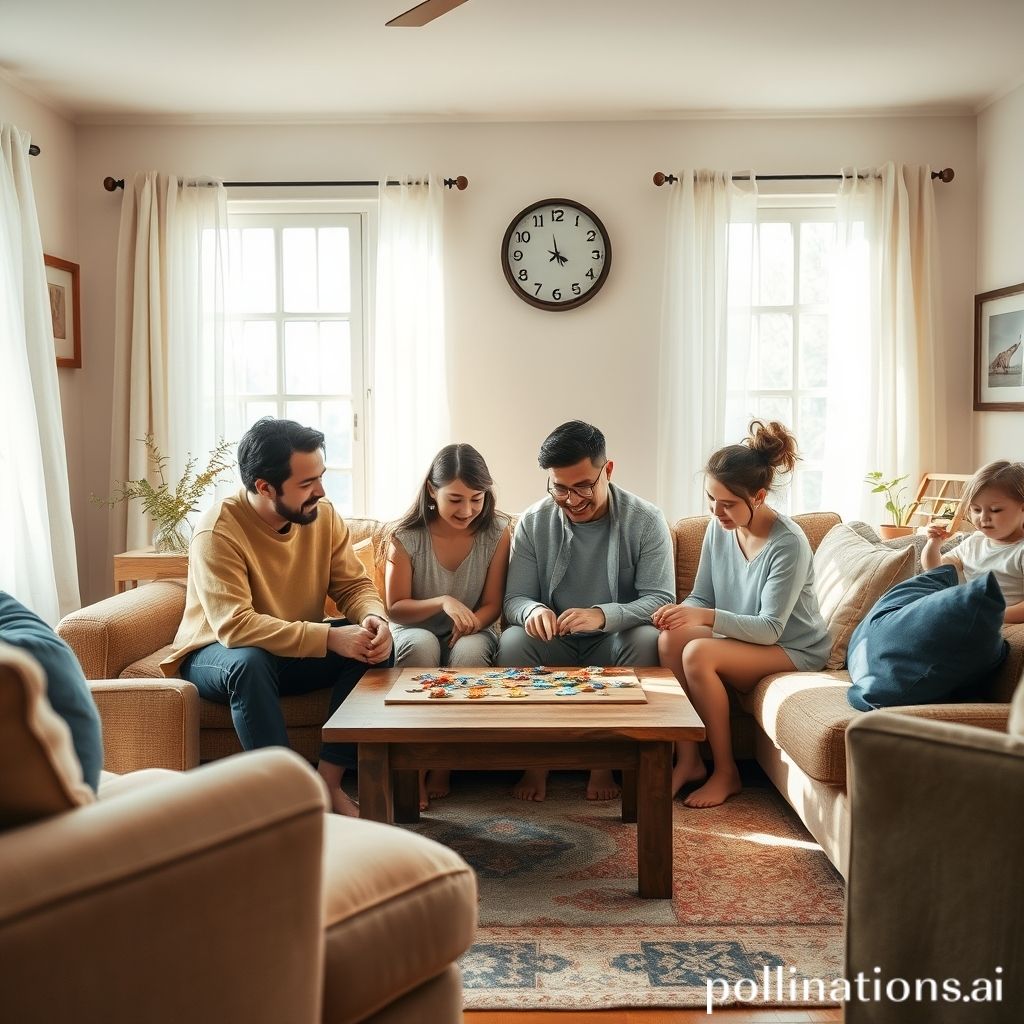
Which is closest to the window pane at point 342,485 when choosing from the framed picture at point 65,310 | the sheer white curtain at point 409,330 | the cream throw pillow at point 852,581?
the sheer white curtain at point 409,330

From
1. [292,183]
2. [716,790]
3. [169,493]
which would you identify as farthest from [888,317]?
[169,493]

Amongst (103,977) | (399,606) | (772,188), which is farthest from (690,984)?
(772,188)

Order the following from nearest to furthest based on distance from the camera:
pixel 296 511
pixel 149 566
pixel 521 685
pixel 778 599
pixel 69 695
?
pixel 69 695 < pixel 521 685 < pixel 296 511 < pixel 778 599 < pixel 149 566

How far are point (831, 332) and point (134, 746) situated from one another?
11.7 feet

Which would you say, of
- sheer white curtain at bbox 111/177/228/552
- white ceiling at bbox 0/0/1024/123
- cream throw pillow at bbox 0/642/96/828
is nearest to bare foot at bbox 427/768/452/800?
cream throw pillow at bbox 0/642/96/828

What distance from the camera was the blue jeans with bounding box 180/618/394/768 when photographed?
275 cm

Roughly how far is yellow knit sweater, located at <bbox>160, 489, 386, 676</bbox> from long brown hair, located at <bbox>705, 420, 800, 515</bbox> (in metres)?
1.07

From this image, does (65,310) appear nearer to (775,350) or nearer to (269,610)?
(269,610)

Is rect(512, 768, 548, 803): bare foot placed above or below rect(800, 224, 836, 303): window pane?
below

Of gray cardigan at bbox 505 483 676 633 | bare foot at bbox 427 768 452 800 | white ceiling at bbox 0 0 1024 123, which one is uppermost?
white ceiling at bbox 0 0 1024 123

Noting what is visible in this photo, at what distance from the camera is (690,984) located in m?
2.03

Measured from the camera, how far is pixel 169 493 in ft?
16.0

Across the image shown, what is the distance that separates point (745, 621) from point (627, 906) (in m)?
0.98

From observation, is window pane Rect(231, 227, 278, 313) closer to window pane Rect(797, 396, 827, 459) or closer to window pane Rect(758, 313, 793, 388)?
window pane Rect(758, 313, 793, 388)
